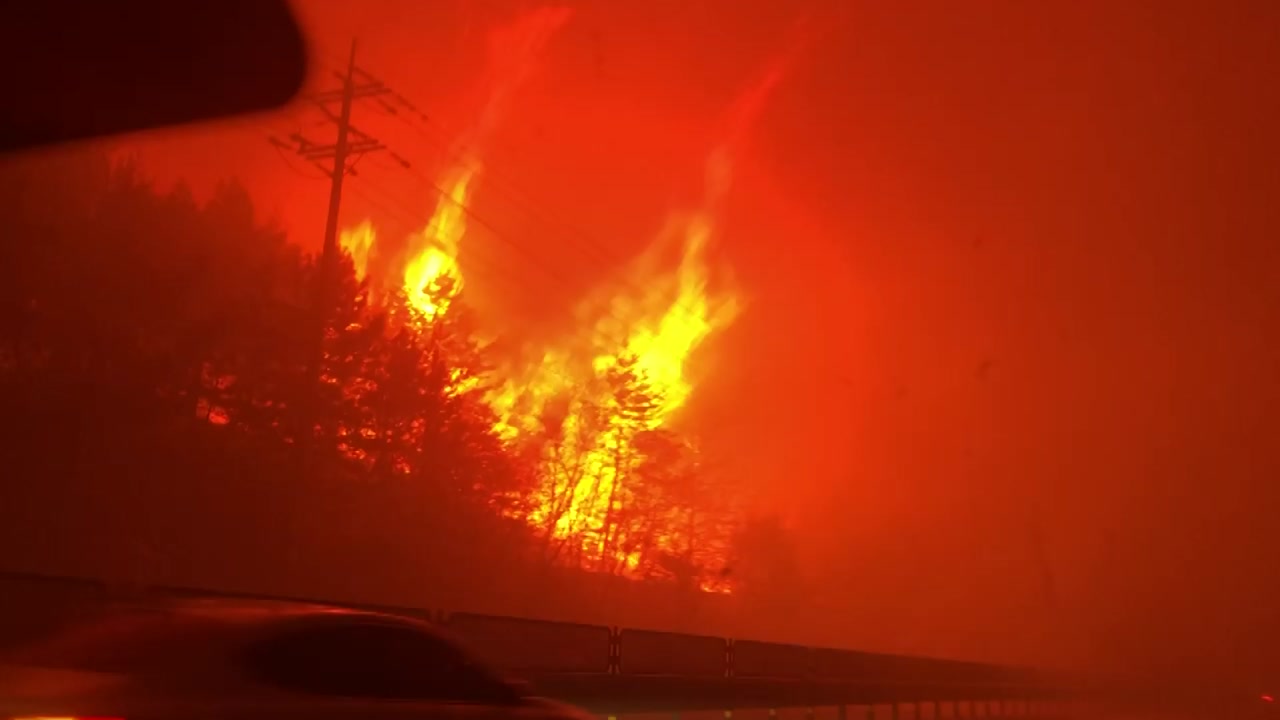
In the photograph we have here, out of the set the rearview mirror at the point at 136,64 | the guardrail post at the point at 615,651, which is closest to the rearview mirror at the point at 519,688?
the rearview mirror at the point at 136,64

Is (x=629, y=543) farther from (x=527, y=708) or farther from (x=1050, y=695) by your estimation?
(x=527, y=708)

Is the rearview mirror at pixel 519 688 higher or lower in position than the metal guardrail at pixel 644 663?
lower

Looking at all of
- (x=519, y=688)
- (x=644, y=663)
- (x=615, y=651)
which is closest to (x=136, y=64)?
(x=519, y=688)

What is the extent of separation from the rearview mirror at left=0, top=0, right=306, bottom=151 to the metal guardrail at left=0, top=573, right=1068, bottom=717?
211 inches

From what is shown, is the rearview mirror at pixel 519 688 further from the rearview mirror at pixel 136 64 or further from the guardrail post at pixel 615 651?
the guardrail post at pixel 615 651

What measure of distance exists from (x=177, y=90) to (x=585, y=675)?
12656mm

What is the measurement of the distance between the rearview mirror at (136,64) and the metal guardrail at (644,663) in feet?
17.6

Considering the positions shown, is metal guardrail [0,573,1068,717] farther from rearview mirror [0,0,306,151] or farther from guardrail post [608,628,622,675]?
rearview mirror [0,0,306,151]

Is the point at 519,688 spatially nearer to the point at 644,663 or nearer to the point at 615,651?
the point at 615,651

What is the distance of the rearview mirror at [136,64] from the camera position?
751cm

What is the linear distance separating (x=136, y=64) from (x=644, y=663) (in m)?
15.8

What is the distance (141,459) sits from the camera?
34.1m

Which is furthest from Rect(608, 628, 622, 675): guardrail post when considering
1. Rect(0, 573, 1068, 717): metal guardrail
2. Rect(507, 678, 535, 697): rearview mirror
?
Rect(507, 678, 535, 697): rearview mirror

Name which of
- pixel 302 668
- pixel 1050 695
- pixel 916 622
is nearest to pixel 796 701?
pixel 1050 695
